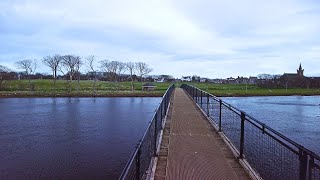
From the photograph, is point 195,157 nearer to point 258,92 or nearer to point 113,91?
point 113,91

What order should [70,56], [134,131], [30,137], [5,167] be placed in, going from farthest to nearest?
[70,56]
[134,131]
[30,137]
[5,167]

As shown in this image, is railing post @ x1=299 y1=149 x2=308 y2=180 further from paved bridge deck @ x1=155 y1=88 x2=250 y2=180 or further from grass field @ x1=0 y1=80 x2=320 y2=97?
grass field @ x1=0 y1=80 x2=320 y2=97

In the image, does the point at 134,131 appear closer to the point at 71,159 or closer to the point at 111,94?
the point at 71,159

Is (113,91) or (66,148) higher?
(113,91)

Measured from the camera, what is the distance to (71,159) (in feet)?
46.3

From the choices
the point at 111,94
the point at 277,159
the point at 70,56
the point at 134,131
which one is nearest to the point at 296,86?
the point at 111,94

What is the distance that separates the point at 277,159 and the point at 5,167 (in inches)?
394

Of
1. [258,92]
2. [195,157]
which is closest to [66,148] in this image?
[195,157]

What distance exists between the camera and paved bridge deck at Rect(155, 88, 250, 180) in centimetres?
648

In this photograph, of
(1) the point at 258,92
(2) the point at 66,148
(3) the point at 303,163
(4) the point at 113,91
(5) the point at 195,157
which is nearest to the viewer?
(3) the point at 303,163

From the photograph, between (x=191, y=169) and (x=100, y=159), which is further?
(x=100, y=159)

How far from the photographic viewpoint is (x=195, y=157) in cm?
777

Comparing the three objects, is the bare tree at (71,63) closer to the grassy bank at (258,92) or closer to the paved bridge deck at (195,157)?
the grassy bank at (258,92)

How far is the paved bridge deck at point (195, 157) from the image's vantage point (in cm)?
648
